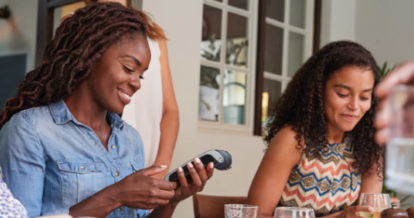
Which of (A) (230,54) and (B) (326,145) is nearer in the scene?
(B) (326,145)

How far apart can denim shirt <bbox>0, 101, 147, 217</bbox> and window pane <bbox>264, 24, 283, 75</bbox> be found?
10.5 ft

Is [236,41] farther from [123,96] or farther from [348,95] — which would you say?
[123,96]

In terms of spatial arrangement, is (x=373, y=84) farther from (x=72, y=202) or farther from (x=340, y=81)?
(x=72, y=202)

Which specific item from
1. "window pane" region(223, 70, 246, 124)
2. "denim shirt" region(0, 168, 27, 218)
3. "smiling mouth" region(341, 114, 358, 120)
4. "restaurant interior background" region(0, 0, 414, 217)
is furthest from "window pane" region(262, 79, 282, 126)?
"denim shirt" region(0, 168, 27, 218)

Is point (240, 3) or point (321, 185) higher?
point (240, 3)

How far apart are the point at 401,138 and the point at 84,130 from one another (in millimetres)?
1240

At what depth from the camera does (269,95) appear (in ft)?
14.9

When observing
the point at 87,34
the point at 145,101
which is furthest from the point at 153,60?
the point at 87,34

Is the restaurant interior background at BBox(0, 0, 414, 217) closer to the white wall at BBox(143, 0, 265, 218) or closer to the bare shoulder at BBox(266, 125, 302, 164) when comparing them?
the white wall at BBox(143, 0, 265, 218)

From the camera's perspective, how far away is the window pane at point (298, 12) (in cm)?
494

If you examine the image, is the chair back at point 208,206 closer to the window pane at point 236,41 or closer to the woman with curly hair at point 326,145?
the woman with curly hair at point 326,145

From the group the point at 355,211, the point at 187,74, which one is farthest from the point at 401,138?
the point at 187,74

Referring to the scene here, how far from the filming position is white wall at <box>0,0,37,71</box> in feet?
15.9

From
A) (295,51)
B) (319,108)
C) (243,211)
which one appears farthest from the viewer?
(295,51)
